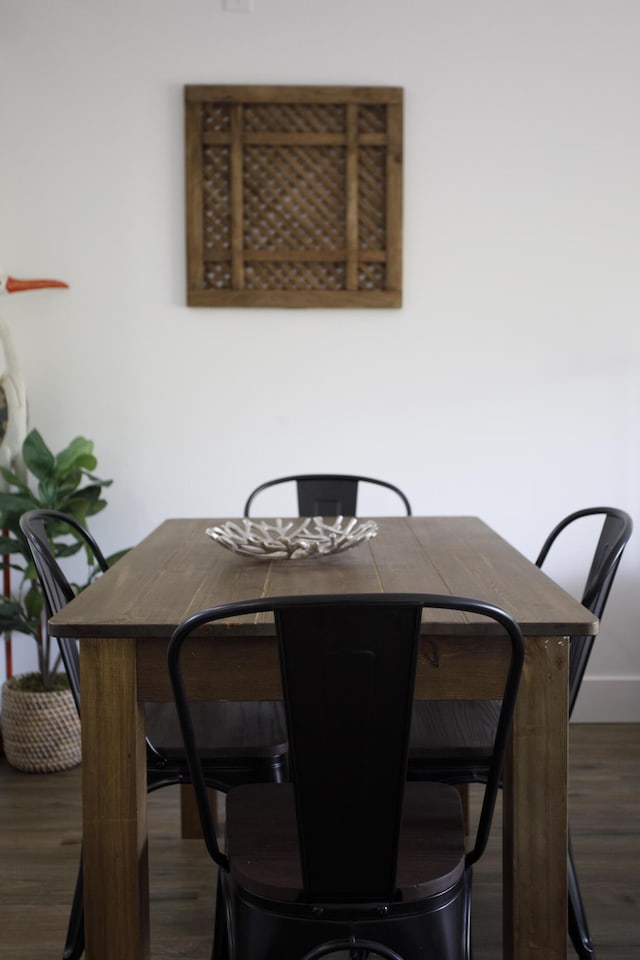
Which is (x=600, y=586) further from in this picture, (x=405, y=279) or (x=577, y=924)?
(x=405, y=279)

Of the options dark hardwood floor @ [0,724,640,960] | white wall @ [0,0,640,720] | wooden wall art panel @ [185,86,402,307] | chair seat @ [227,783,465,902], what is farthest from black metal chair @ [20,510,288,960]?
wooden wall art panel @ [185,86,402,307]

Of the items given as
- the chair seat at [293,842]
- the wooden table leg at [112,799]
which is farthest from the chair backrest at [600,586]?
the wooden table leg at [112,799]

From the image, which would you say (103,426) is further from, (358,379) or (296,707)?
(296,707)

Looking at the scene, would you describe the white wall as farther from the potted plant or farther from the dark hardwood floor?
the dark hardwood floor

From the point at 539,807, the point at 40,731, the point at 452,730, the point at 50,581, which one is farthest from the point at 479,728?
the point at 40,731

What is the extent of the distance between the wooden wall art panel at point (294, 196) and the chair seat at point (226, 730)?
1636mm

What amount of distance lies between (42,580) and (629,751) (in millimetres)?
2027

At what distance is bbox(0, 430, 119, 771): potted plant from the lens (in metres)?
Result: 2.80

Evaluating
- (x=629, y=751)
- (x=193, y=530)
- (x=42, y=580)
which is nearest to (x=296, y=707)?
(x=42, y=580)

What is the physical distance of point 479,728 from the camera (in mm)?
1783

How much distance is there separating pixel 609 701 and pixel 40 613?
1872 mm

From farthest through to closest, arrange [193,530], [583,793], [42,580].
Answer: [583,793]
[193,530]
[42,580]

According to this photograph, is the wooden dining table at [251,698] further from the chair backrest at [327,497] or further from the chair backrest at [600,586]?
A: the chair backrest at [327,497]

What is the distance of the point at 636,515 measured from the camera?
3.30 meters
